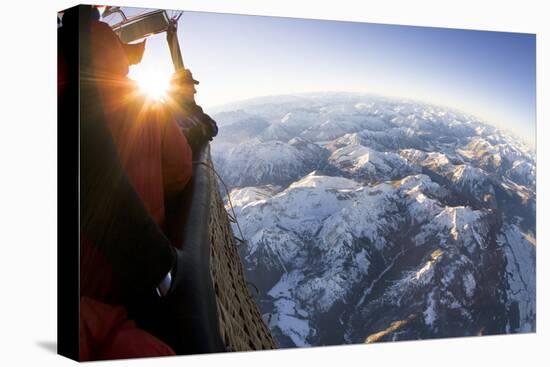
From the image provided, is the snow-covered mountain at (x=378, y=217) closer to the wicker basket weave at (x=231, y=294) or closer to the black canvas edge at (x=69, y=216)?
the wicker basket weave at (x=231, y=294)

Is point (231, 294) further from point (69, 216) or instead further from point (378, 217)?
point (378, 217)

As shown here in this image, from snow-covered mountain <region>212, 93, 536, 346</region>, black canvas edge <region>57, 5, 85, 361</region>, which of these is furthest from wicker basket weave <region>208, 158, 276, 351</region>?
black canvas edge <region>57, 5, 85, 361</region>

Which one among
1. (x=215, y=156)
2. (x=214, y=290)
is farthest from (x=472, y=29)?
(x=214, y=290)

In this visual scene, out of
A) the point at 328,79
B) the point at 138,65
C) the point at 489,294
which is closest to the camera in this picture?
the point at 138,65

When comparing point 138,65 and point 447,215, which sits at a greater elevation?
point 138,65

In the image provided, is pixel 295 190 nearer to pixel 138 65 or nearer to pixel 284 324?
pixel 284 324

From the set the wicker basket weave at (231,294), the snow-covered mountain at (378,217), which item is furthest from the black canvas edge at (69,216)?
the snow-covered mountain at (378,217)

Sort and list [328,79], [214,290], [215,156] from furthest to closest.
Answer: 1. [328,79]
2. [215,156]
3. [214,290]
